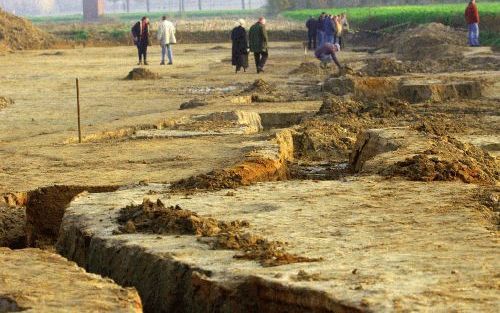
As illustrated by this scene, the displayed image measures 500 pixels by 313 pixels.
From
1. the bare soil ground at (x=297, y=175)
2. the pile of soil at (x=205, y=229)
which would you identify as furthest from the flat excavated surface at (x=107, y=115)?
the pile of soil at (x=205, y=229)

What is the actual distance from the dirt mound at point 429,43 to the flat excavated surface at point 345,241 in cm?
2388

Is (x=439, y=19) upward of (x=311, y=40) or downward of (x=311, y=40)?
upward

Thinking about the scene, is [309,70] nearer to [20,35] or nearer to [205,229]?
[205,229]

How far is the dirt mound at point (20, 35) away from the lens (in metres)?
52.2

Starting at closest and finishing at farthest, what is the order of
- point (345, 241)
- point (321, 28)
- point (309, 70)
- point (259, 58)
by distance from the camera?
point (345, 241) → point (309, 70) → point (259, 58) → point (321, 28)

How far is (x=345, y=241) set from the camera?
7.76 m

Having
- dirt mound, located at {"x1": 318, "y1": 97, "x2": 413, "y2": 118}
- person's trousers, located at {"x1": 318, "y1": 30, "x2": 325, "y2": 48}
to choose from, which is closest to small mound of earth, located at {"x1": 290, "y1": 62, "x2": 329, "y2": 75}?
person's trousers, located at {"x1": 318, "y1": 30, "x2": 325, "y2": 48}

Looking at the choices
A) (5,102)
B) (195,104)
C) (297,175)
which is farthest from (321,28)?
(297,175)

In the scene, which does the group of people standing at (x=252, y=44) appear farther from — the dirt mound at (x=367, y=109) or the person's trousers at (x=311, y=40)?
the person's trousers at (x=311, y=40)

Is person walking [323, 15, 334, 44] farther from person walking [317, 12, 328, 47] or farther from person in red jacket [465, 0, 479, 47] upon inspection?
person in red jacket [465, 0, 479, 47]

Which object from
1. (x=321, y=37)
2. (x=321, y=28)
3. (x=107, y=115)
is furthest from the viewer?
(x=321, y=37)

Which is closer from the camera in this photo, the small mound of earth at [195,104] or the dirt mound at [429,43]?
the small mound of earth at [195,104]

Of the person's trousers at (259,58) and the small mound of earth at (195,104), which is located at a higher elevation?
the small mound of earth at (195,104)

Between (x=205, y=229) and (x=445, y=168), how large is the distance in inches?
107
